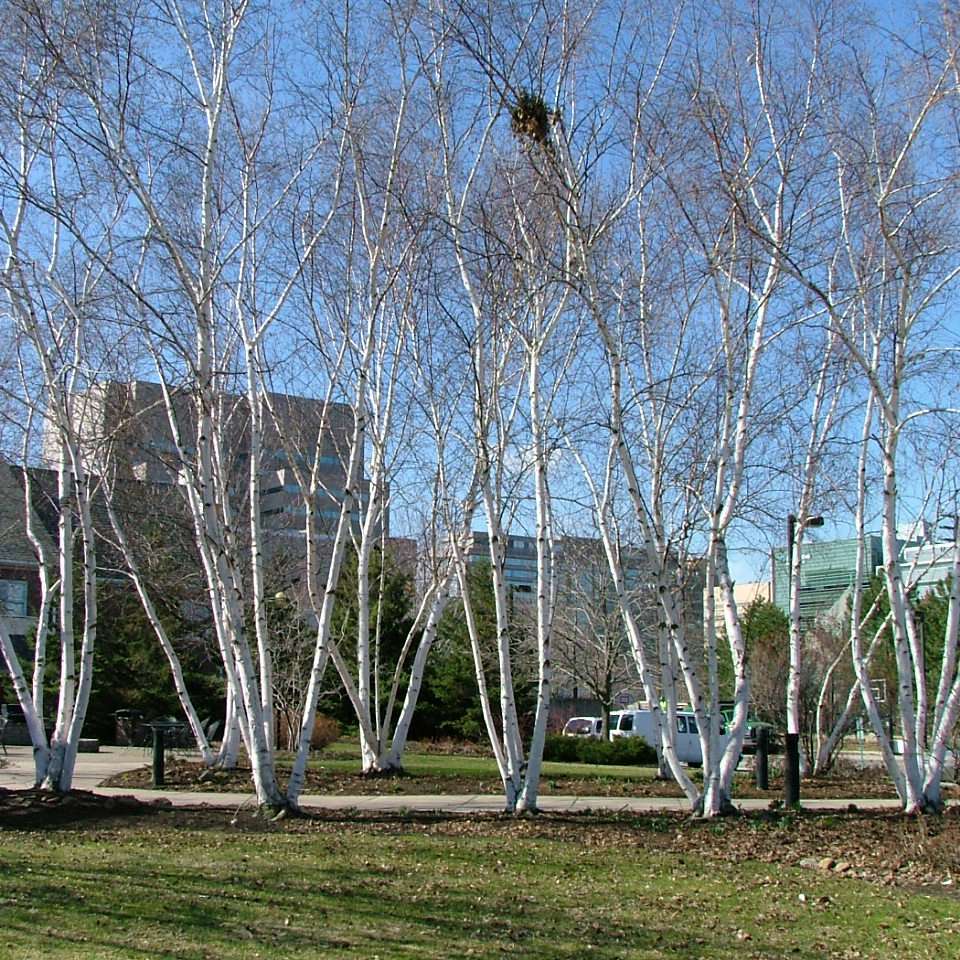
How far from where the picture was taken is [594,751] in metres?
27.5

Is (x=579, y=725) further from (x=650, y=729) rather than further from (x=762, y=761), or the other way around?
(x=762, y=761)

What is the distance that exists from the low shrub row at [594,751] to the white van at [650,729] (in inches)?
64.8

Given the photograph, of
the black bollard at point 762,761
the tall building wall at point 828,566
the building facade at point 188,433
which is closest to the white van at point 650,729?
the tall building wall at point 828,566

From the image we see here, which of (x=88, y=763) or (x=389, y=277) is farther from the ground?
(x=389, y=277)

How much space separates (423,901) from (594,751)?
20305mm

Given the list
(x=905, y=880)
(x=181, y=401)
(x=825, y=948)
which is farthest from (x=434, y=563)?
(x=825, y=948)

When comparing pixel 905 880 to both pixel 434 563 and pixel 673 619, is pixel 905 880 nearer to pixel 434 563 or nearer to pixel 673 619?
pixel 673 619

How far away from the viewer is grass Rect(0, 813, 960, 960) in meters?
6.64

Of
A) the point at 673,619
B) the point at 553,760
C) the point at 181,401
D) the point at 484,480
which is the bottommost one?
the point at 553,760

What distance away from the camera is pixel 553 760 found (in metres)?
26.9

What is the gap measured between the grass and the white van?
63.9 ft

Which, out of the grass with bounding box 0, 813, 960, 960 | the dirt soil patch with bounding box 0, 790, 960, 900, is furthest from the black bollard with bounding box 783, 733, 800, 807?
the grass with bounding box 0, 813, 960, 960

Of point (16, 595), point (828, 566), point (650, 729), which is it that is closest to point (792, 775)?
point (828, 566)

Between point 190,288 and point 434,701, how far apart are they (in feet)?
80.2
